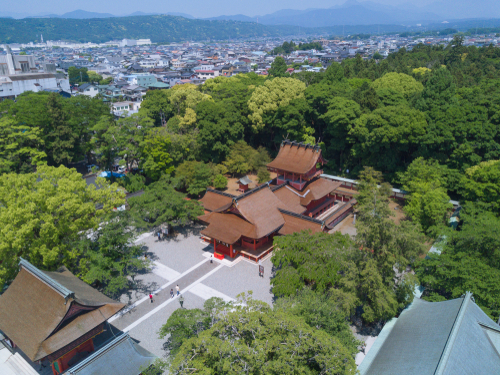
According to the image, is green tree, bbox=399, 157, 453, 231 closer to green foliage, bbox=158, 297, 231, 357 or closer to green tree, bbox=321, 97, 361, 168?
green tree, bbox=321, 97, 361, 168

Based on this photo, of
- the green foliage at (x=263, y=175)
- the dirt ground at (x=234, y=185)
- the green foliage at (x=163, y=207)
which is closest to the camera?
the green foliage at (x=163, y=207)

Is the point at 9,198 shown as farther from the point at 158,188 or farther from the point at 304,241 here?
the point at 304,241

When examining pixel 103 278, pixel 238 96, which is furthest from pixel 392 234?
pixel 238 96

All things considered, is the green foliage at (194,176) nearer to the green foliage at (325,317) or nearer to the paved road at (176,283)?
the paved road at (176,283)

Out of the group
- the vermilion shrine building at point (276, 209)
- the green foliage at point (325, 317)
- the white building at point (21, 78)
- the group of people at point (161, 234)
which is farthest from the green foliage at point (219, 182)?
the white building at point (21, 78)

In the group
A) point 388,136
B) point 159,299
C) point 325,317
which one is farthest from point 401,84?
point 159,299

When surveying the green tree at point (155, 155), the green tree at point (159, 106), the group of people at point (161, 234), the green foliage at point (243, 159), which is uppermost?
the green tree at point (159, 106)

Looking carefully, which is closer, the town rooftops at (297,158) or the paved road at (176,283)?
the paved road at (176,283)

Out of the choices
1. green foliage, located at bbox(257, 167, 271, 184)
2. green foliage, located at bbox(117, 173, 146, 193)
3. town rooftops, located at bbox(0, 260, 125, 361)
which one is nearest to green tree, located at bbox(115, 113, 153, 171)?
green foliage, located at bbox(117, 173, 146, 193)
